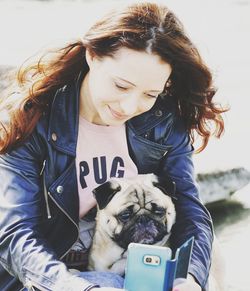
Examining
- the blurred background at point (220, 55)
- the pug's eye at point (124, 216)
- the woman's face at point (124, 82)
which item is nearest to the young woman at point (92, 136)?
the woman's face at point (124, 82)

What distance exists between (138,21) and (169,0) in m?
4.14

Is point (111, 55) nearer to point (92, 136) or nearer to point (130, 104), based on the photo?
point (130, 104)

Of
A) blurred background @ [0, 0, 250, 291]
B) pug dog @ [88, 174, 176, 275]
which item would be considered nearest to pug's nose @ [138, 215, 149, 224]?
pug dog @ [88, 174, 176, 275]

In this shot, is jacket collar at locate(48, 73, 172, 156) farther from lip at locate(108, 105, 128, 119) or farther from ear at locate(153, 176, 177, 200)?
ear at locate(153, 176, 177, 200)

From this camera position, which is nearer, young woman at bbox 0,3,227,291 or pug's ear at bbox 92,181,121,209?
young woman at bbox 0,3,227,291

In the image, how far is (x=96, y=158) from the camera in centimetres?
214

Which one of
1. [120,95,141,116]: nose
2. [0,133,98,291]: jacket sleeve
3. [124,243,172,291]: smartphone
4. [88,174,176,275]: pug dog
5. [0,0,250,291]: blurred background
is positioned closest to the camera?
[124,243,172,291]: smartphone

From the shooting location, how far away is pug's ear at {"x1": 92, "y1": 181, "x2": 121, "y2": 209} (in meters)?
Result: 2.09

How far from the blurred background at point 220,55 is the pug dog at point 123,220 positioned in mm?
1078

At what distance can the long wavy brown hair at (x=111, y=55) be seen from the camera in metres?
1.95

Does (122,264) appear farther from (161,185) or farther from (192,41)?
(192,41)

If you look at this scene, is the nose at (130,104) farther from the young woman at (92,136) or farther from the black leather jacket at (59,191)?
the black leather jacket at (59,191)

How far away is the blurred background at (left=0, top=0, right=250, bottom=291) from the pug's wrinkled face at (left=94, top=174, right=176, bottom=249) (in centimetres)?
107

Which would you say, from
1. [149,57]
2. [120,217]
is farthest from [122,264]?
[149,57]
